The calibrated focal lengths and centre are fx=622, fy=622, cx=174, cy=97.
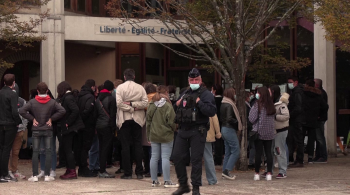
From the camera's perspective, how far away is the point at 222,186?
34.6 feet

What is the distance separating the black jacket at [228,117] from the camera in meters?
11.7

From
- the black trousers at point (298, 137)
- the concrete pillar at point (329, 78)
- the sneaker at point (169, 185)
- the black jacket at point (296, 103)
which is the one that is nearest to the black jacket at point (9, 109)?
→ the sneaker at point (169, 185)

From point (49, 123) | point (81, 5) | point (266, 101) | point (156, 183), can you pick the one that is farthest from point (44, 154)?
point (81, 5)

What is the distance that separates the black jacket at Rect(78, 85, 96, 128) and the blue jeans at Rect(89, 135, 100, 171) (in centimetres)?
66

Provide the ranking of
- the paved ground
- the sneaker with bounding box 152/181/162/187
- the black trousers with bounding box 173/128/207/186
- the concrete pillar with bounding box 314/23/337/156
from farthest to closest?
the concrete pillar with bounding box 314/23/337/156 < the sneaker with bounding box 152/181/162/187 < the paved ground < the black trousers with bounding box 173/128/207/186

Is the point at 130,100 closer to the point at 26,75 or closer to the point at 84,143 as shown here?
the point at 84,143

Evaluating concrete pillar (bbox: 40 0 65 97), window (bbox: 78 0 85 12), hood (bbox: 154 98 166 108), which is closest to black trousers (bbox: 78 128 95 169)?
hood (bbox: 154 98 166 108)

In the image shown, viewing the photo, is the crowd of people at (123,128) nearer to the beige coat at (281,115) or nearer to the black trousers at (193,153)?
the beige coat at (281,115)

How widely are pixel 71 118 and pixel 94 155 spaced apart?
136 cm

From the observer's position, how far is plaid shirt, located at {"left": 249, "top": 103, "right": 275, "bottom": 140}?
37.1 feet

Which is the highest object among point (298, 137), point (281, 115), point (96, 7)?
point (96, 7)

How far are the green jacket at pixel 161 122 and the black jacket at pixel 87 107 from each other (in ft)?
5.90

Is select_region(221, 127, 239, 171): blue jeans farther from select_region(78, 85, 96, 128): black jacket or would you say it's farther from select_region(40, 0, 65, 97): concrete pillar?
select_region(40, 0, 65, 97): concrete pillar

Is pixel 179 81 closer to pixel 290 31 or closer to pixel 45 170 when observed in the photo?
pixel 290 31
